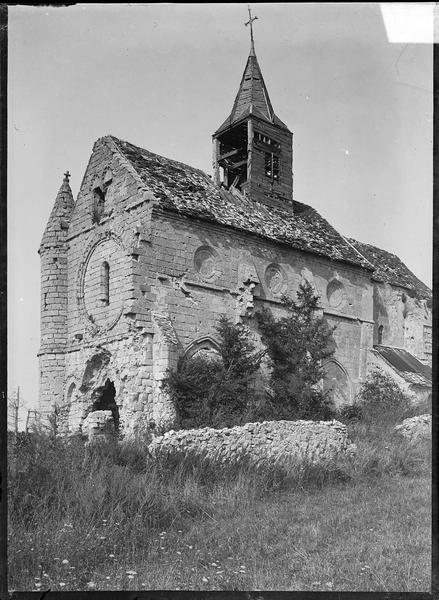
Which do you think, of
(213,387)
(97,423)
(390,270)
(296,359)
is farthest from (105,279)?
(390,270)

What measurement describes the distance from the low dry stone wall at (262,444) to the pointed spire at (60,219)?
39.4 feet

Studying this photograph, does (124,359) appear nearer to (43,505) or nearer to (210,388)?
(210,388)

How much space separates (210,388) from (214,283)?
4.16 meters

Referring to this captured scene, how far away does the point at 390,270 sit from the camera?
28984 mm

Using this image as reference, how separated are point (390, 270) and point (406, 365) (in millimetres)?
6551

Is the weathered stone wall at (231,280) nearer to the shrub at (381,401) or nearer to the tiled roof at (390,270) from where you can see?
the shrub at (381,401)

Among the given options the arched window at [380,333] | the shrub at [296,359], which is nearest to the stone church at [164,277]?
the shrub at [296,359]

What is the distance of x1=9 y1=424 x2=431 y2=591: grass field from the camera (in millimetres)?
5504

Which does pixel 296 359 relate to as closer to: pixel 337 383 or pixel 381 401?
pixel 337 383

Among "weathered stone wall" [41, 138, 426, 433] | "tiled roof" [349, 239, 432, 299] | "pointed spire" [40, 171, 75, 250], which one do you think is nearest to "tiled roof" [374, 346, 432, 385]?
"tiled roof" [349, 239, 432, 299]

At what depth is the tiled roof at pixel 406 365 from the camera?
898 inches

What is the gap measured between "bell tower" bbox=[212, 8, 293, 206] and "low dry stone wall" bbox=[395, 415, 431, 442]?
40.2 ft

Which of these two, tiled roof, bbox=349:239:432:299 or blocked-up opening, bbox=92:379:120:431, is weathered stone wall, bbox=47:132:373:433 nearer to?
blocked-up opening, bbox=92:379:120:431

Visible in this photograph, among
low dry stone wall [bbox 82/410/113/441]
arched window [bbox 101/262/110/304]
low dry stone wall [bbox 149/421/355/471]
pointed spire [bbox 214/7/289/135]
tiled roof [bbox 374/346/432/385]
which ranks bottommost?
low dry stone wall [bbox 82/410/113/441]
